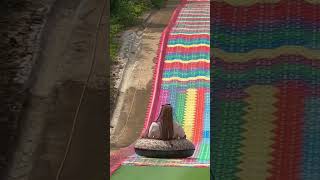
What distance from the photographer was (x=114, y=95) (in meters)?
11.4

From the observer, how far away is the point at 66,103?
1.25 m

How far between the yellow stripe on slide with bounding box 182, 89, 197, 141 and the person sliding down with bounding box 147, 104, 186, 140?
6.41ft

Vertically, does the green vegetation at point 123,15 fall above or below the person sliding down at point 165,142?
above

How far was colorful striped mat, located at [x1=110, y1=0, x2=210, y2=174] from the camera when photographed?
8.81 metres

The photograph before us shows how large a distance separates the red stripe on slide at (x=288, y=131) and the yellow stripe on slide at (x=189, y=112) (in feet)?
26.3

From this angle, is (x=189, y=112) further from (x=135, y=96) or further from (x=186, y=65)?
(x=186, y=65)

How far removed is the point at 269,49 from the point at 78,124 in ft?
2.98

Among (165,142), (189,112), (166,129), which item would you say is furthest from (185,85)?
(165,142)

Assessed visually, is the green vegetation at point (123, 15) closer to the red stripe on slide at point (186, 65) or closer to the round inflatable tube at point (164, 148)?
the red stripe on slide at point (186, 65)

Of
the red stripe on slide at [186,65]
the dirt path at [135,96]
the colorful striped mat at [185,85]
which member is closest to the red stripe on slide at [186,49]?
the colorful striped mat at [185,85]

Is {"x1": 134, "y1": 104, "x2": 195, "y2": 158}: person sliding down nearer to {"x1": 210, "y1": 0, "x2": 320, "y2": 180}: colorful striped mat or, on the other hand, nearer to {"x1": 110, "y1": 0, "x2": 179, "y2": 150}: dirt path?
{"x1": 110, "y1": 0, "x2": 179, "y2": 150}: dirt path

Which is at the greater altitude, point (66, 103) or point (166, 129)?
point (66, 103)

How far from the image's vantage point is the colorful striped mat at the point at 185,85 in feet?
28.9

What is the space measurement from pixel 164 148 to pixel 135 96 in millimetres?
3853
